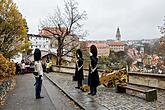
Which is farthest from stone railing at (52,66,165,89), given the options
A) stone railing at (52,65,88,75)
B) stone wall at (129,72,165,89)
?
stone railing at (52,65,88,75)

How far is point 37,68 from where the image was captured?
46.1 ft

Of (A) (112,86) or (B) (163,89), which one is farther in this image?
(A) (112,86)

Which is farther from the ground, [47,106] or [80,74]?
[80,74]

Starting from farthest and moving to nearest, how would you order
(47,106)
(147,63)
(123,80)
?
(147,63), (123,80), (47,106)

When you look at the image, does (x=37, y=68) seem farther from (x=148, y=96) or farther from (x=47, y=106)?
(x=148, y=96)

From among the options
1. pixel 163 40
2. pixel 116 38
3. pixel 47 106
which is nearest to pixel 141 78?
pixel 47 106

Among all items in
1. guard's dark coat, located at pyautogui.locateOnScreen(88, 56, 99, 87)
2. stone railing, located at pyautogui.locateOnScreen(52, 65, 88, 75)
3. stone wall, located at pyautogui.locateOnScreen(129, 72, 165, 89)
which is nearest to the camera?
guard's dark coat, located at pyautogui.locateOnScreen(88, 56, 99, 87)

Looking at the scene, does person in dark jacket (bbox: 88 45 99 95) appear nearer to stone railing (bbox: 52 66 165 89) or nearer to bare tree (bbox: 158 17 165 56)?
stone railing (bbox: 52 66 165 89)

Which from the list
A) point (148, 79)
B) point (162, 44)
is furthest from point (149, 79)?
point (162, 44)

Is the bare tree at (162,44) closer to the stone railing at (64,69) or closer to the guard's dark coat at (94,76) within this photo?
the stone railing at (64,69)

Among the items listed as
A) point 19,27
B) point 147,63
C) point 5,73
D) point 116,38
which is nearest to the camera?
point 5,73

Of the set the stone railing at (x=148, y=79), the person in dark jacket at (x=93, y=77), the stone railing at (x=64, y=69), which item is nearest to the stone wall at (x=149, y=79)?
the stone railing at (x=148, y=79)

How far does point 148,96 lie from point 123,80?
4810mm

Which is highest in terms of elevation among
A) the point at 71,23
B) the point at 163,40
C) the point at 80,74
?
the point at 71,23
